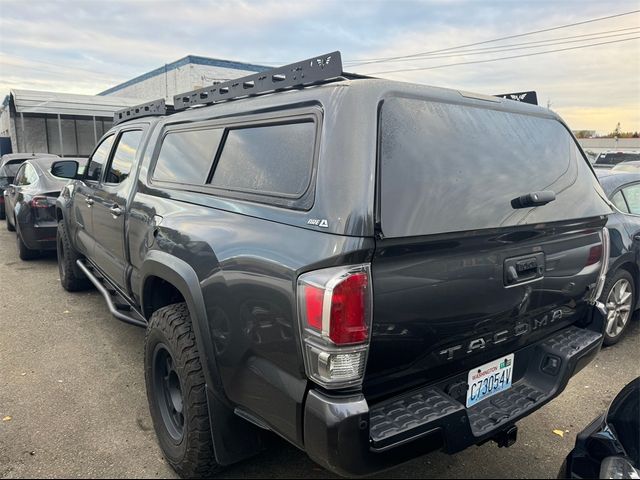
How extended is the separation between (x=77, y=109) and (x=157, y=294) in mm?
19017

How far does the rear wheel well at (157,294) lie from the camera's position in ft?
10.1

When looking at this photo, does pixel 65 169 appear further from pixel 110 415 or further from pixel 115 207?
pixel 110 415

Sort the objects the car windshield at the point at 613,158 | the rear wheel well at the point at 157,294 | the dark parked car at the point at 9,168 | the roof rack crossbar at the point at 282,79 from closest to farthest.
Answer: the roof rack crossbar at the point at 282,79, the rear wheel well at the point at 157,294, the dark parked car at the point at 9,168, the car windshield at the point at 613,158

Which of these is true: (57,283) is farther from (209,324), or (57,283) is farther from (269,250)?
(269,250)

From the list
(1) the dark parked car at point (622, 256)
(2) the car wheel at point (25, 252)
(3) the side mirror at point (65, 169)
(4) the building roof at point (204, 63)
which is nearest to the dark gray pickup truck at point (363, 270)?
(1) the dark parked car at point (622, 256)

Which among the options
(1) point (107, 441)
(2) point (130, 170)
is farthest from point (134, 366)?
(2) point (130, 170)

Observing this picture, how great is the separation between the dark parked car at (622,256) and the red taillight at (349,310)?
3.42 meters

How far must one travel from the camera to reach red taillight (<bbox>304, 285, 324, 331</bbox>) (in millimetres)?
1771

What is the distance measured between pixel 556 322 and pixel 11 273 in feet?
23.4

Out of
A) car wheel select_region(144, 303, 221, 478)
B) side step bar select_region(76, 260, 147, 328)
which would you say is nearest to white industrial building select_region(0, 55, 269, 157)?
side step bar select_region(76, 260, 147, 328)

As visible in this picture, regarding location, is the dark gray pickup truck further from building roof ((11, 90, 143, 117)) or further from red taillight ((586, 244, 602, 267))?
building roof ((11, 90, 143, 117))

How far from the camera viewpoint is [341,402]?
5.90 ft

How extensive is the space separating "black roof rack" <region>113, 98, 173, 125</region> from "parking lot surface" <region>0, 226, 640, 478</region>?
2024 mm

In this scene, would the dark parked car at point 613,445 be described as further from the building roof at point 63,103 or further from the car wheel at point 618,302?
the building roof at point 63,103
